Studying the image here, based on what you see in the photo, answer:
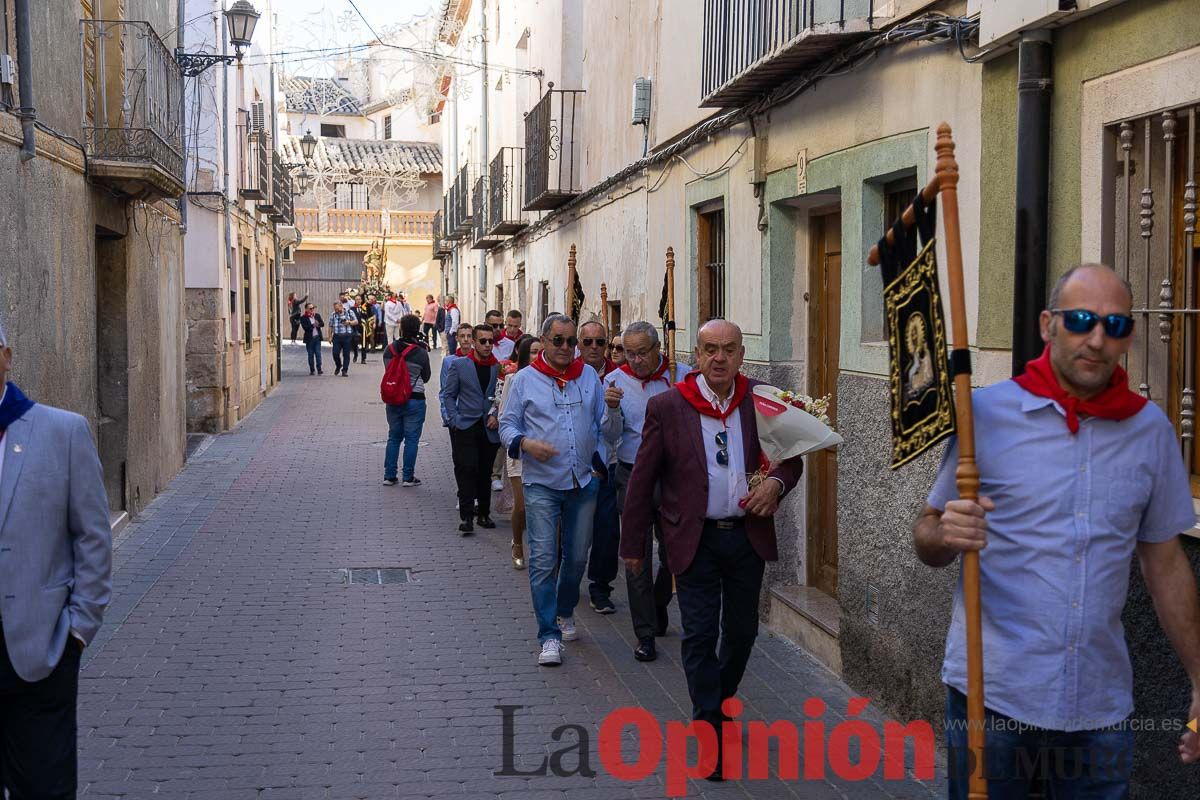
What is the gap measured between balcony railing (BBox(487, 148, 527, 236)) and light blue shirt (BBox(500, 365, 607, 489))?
14200mm

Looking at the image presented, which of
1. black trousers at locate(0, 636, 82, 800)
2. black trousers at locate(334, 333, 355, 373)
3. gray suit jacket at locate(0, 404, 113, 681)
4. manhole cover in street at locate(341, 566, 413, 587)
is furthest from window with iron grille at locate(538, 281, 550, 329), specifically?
black trousers at locate(0, 636, 82, 800)

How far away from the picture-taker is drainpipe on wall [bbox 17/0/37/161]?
26.4 feet

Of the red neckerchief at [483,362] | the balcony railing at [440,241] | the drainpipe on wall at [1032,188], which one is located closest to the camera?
the drainpipe on wall at [1032,188]

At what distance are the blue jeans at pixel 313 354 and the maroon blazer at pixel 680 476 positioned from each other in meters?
27.5

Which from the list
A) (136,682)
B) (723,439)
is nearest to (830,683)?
(723,439)

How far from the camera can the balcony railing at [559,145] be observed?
54.2 ft

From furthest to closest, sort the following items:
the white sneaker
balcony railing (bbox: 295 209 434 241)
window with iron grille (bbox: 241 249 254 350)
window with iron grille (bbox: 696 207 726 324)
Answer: balcony railing (bbox: 295 209 434 241) → window with iron grille (bbox: 241 249 254 350) → window with iron grille (bbox: 696 207 726 324) → the white sneaker

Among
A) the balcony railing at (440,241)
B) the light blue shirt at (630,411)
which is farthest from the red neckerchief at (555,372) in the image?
the balcony railing at (440,241)

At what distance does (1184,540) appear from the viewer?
4.37 metres

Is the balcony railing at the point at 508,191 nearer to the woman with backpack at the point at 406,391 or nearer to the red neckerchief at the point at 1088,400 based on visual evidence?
the woman with backpack at the point at 406,391

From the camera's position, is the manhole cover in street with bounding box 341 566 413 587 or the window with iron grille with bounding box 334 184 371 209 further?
the window with iron grille with bounding box 334 184 371 209

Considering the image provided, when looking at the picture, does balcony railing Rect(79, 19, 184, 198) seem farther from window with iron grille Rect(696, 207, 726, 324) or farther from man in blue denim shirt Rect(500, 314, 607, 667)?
man in blue denim shirt Rect(500, 314, 607, 667)

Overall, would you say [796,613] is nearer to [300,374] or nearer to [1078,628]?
[1078,628]

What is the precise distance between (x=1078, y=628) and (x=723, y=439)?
255 cm
